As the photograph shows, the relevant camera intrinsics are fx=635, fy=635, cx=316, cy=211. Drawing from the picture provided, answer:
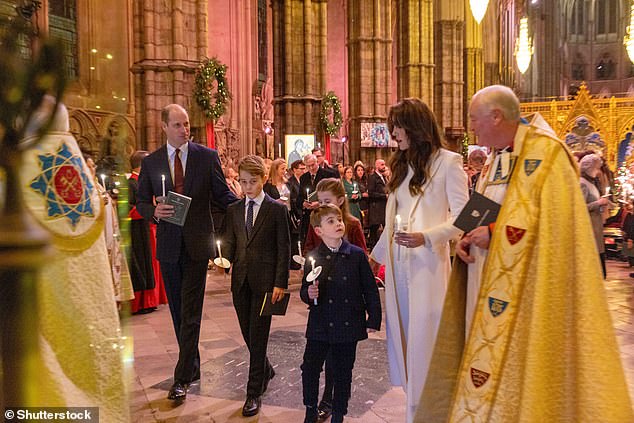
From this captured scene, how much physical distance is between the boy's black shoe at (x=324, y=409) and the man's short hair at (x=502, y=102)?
2.11 metres

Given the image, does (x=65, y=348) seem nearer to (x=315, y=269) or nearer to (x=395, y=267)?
(x=315, y=269)

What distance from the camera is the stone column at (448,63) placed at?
29.0 m

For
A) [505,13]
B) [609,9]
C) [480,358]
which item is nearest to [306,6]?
[480,358]

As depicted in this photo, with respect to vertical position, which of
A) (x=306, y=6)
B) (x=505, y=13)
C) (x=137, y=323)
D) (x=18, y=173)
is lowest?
(x=137, y=323)

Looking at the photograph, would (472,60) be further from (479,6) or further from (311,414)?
(311,414)

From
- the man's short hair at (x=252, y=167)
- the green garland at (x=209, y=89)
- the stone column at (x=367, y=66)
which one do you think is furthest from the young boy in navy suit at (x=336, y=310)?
the stone column at (x=367, y=66)

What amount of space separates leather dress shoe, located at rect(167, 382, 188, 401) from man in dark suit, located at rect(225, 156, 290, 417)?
475 millimetres

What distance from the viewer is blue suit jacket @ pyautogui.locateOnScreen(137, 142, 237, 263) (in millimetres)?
4254

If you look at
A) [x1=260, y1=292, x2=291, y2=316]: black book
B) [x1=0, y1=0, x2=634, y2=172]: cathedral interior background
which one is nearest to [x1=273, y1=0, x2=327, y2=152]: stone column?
[x1=0, y1=0, x2=634, y2=172]: cathedral interior background

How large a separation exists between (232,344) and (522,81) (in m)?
40.5

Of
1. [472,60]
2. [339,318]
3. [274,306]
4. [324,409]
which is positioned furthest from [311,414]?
[472,60]

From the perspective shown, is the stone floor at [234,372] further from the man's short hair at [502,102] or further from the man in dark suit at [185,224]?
the man's short hair at [502,102]

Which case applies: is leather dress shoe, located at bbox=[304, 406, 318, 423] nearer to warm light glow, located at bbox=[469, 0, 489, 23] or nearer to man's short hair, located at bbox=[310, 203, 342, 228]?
man's short hair, located at bbox=[310, 203, 342, 228]

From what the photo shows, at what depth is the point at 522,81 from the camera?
42219 mm
